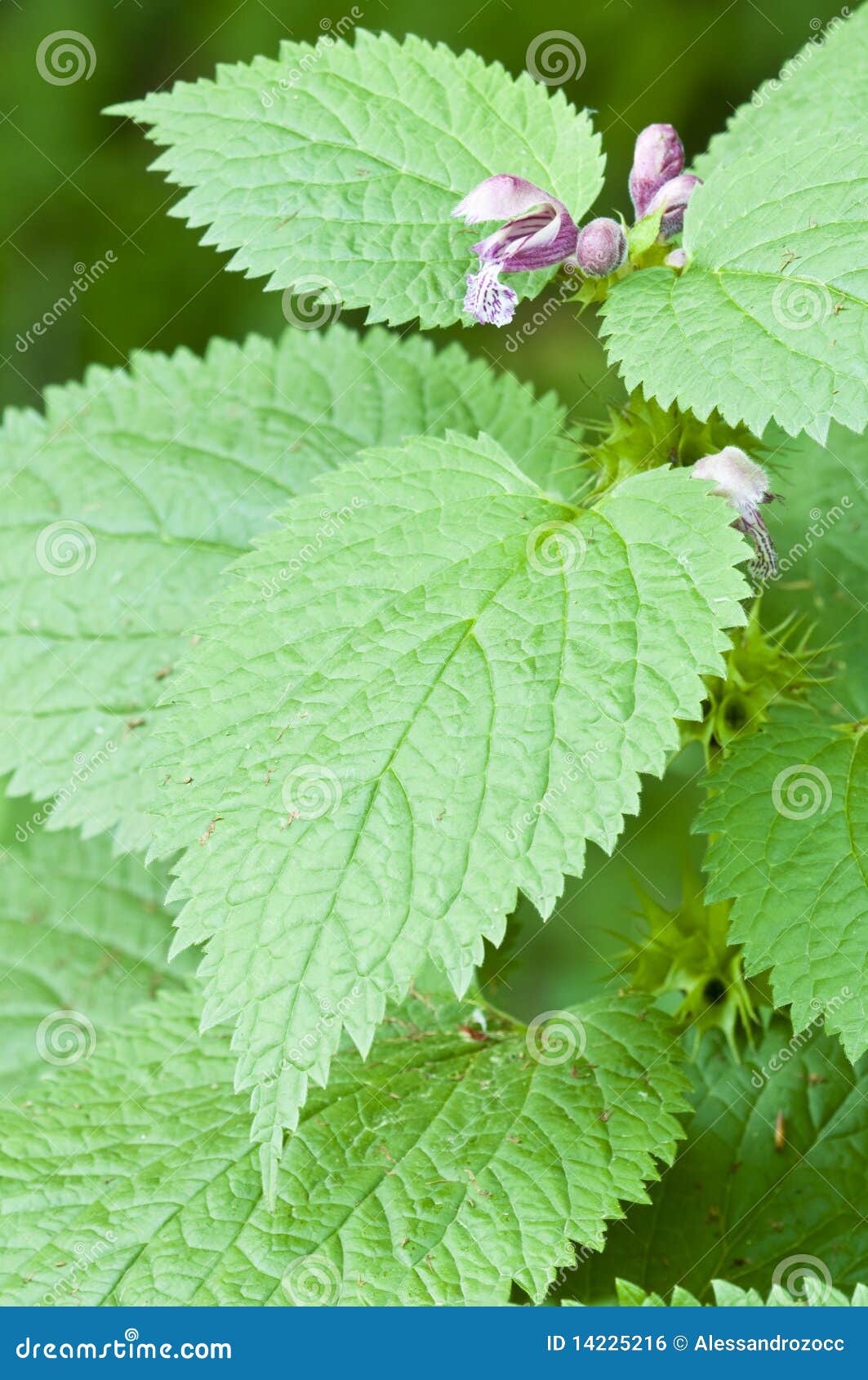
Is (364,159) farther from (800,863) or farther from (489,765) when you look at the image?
(800,863)

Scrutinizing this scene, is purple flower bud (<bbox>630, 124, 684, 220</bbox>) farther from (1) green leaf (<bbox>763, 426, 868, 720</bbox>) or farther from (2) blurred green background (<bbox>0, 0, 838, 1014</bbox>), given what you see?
(2) blurred green background (<bbox>0, 0, 838, 1014</bbox>)

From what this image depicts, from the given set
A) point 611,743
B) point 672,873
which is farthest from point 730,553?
point 672,873

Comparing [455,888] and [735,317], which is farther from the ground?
[735,317]

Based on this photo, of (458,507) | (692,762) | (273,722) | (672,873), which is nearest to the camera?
(273,722)

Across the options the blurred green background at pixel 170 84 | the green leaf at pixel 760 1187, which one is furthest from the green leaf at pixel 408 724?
the blurred green background at pixel 170 84

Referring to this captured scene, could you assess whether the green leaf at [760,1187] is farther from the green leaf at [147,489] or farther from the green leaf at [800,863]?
Answer: the green leaf at [147,489]

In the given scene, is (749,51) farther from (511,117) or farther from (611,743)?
(611,743)

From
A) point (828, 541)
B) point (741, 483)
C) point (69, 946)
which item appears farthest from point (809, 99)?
point (69, 946)
